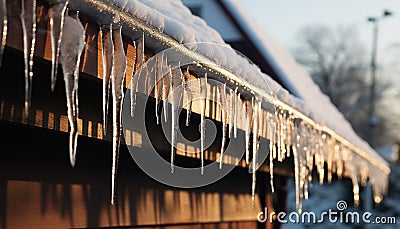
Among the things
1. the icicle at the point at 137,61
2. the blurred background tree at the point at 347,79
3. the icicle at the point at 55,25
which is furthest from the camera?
the blurred background tree at the point at 347,79

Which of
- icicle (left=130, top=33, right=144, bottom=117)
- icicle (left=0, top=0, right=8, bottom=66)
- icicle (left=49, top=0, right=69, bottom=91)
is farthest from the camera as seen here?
icicle (left=130, top=33, right=144, bottom=117)

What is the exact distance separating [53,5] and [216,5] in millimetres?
6402

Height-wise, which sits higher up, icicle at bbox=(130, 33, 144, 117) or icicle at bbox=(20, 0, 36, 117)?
icicle at bbox=(130, 33, 144, 117)

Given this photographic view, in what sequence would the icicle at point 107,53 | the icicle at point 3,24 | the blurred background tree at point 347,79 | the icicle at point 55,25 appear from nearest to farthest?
1. the icicle at point 3,24
2. the icicle at point 55,25
3. the icicle at point 107,53
4. the blurred background tree at point 347,79

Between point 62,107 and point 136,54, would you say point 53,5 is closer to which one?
point 136,54

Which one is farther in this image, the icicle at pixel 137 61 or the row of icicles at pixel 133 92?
the icicle at pixel 137 61

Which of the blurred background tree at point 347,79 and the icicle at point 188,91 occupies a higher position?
the blurred background tree at point 347,79

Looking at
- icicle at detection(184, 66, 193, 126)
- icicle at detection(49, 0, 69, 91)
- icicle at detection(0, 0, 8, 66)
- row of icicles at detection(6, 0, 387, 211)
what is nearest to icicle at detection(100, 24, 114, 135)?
row of icicles at detection(6, 0, 387, 211)

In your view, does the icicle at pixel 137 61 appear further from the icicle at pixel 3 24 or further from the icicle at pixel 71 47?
the icicle at pixel 3 24

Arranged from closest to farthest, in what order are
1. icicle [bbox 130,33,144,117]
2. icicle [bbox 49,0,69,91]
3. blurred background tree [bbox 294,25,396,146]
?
icicle [bbox 49,0,69,91] < icicle [bbox 130,33,144,117] < blurred background tree [bbox 294,25,396,146]

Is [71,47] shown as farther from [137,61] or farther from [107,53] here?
[137,61]

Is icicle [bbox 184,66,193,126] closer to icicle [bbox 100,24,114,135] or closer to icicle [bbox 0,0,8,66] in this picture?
icicle [bbox 100,24,114,135]

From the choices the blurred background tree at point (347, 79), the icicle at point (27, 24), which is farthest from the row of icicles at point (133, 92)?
the blurred background tree at point (347, 79)

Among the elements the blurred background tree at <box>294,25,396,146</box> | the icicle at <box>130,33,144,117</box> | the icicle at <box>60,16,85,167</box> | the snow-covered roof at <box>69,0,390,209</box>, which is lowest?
the icicle at <box>60,16,85,167</box>
